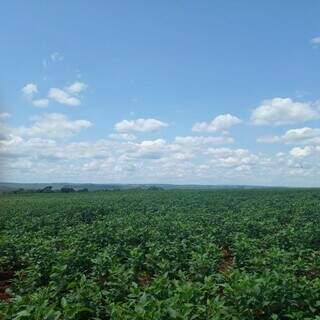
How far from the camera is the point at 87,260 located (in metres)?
9.67

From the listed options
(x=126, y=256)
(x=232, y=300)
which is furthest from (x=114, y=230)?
(x=232, y=300)

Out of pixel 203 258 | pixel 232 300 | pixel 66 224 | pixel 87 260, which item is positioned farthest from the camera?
pixel 66 224

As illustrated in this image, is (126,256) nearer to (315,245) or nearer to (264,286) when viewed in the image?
(264,286)

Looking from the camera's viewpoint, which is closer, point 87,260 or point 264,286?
point 264,286

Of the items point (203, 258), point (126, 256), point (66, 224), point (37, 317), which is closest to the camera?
point (37, 317)

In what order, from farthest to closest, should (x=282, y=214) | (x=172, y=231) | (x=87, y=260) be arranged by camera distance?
(x=282, y=214)
(x=172, y=231)
(x=87, y=260)

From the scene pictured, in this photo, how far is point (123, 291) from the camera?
725 cm

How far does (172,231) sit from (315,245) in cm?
397

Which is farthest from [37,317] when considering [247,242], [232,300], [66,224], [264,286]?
[66,224]

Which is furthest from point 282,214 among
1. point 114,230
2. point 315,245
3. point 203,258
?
point 203,258

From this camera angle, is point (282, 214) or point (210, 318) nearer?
point (210, 318)

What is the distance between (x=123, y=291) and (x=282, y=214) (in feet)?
48.9

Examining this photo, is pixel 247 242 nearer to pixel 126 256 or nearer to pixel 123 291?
pixel 126 256

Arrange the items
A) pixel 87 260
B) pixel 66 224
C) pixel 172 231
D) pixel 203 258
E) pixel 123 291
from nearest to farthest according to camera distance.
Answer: pixel 123 291 < pixel 203 258 < pixel 87 260 < pixel 172 231 < pixel 66 224
